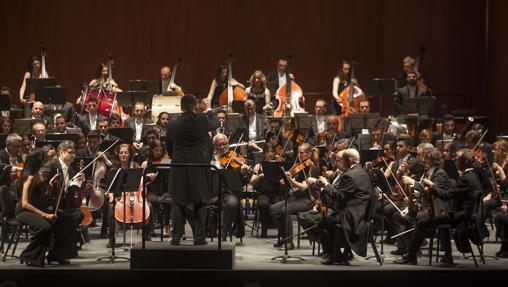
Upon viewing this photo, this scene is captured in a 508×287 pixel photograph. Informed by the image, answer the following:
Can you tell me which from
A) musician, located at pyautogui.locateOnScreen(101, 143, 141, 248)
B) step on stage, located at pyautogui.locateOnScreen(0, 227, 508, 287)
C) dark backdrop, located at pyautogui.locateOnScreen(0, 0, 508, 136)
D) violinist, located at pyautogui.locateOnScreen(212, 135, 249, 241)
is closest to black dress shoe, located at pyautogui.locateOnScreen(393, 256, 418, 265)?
step on stage, located at pyautogui.locateOnScreen(0, 227, 508, 287)

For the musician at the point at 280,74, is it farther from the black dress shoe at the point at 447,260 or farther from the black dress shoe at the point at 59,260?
the black dress shoe at the point at 59,260

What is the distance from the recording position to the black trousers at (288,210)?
359 inches

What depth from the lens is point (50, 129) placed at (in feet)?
38.0

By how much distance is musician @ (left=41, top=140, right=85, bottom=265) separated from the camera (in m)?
8.05

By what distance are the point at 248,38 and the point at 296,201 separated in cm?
724

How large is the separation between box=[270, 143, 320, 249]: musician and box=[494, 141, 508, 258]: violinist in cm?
190

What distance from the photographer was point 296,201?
9.22m

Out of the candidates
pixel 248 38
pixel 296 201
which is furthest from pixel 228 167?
pixel 248 38

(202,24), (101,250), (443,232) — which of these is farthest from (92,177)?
(202,24)

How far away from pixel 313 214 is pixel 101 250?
222 centimetres

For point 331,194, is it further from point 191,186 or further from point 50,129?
point 50,129

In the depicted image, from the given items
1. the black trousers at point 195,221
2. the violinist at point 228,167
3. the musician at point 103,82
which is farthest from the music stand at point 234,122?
the black trousers at point 195,221

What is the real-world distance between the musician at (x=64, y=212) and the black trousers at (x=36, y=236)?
0.18m

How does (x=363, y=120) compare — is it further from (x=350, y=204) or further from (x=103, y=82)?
(x=103, y=82)
